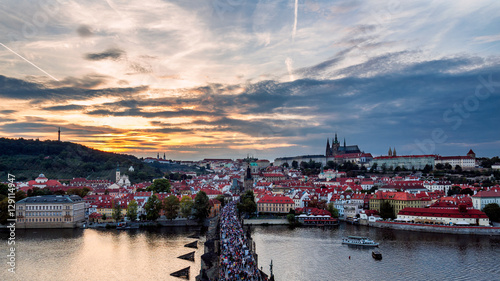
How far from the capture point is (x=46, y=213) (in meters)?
42.3

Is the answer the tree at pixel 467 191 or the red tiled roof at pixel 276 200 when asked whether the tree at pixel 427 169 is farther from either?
the red tiled roof at pixel 276 200

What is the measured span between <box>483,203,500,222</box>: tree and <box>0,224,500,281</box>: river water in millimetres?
7570

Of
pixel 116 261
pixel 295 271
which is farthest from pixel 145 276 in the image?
pixel 295 271

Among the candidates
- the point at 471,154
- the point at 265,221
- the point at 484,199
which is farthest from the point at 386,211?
the point at 471,154

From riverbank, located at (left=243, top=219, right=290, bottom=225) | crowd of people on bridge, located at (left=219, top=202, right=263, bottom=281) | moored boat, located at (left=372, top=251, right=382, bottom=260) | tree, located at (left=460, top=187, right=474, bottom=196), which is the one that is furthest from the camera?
tree, located at (left=460, top=187, right=474, bottom=196)

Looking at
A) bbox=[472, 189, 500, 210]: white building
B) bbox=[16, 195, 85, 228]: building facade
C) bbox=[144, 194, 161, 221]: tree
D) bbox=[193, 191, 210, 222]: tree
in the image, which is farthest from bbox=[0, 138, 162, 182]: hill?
bbox=[472, 189, 500, 210]: white building

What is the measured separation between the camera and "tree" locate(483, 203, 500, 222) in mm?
40375

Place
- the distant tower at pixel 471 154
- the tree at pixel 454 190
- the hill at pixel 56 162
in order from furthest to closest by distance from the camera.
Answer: the distant tower at pixel 471 154, the hill at pixel 56 162, the tree at pixel 454 190

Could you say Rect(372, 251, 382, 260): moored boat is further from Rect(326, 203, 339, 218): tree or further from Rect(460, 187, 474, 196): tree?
Rect(460, 187, 474, 196): tree

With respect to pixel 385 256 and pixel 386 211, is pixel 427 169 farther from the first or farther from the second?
pixel 385 256

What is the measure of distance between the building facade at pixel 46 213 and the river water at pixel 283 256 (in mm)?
3598

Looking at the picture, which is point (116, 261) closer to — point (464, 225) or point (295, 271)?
point (295, 271)

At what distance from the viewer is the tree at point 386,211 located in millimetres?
45438

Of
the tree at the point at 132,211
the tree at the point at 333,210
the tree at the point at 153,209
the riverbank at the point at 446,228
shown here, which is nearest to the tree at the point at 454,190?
the tree at the point at 333,210
